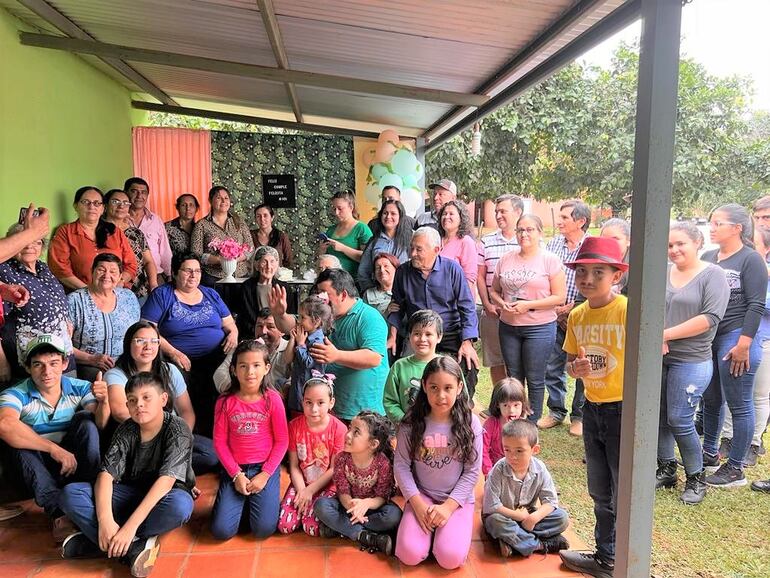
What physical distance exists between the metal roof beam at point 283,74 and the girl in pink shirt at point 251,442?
303cm

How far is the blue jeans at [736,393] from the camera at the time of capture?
11.1ft

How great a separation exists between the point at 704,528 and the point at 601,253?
1616mm

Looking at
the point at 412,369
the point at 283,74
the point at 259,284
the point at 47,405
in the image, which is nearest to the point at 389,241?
the point at 259,284

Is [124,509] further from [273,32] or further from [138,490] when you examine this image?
[273,32]

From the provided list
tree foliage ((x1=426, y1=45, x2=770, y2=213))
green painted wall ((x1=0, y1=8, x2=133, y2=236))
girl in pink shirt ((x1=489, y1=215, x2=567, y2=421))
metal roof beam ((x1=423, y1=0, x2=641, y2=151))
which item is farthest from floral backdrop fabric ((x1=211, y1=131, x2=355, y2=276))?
girl in pink shirt ((x1=489, y1=215, x2=567, y2=421))

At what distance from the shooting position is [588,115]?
9.86 metres

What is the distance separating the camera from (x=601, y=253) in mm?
2441

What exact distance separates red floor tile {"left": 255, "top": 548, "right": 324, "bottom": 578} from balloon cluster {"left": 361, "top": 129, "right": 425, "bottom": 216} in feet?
13.8

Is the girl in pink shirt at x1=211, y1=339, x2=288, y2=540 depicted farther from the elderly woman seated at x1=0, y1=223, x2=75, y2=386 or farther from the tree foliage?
the tree foliage

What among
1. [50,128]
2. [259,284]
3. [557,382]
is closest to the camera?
[259,284]

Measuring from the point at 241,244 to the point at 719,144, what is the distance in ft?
29.7

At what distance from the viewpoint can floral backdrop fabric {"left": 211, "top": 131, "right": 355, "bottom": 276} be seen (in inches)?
307

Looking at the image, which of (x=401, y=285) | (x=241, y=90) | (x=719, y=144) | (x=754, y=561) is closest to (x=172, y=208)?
(x=241, y=90)

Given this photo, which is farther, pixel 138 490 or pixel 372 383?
pixel 372 383
